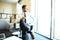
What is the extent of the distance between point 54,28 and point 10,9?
192 centimetres

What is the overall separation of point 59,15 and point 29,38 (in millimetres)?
2488

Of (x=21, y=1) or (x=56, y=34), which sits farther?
(x=21, y=1)

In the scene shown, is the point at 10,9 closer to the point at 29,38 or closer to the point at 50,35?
the point at 50,35

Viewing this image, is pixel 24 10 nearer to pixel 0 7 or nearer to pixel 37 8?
pixel 0 7

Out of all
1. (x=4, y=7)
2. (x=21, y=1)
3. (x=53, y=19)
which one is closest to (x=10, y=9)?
(x=4, y=7)

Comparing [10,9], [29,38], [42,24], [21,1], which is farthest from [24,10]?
[42,24]

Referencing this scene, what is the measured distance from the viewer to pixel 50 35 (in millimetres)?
3818

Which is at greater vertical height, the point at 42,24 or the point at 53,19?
the point at 53,19

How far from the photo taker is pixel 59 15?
11.7 feet

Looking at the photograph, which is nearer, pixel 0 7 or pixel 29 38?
pixel 29 38

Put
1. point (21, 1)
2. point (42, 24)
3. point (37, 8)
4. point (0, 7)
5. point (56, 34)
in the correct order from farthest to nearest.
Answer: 1. point (37, 8)
2. point (42, 24)
3. point (21, 1)
4. point (56, 34)
5. point (0, 7)

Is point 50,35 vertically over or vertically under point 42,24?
under


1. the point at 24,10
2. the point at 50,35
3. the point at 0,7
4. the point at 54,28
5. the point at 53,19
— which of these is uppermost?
the point at 0,7

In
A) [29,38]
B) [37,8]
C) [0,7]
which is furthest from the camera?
[37,8]
